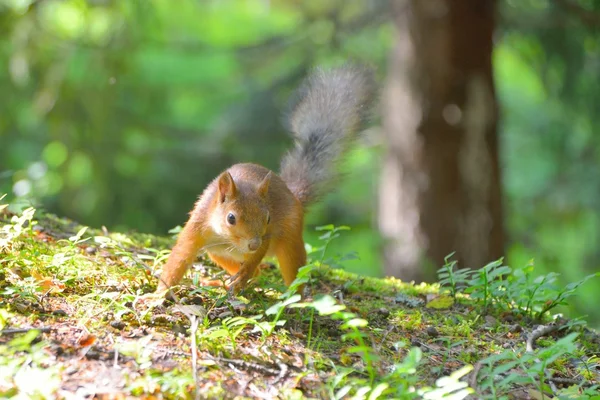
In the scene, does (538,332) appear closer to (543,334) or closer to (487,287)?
(543,334)

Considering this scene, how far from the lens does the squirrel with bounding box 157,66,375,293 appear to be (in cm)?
254

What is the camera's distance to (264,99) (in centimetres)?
578

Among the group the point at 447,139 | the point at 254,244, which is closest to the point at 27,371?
the point at 254,244

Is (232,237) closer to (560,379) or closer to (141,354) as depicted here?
(141,354)

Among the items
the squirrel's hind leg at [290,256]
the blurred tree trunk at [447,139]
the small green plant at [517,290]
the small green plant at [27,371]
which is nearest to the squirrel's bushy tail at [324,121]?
the squirrel's hind leg at [290,256]

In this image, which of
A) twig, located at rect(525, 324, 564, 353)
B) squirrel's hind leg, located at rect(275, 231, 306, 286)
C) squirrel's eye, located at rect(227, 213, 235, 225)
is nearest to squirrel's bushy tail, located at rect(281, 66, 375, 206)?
squirrel's hind leg, located at rect(275, 231, 306, 286)

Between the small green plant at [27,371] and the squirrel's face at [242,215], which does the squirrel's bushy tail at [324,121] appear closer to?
the squirrel's face at [242,215]

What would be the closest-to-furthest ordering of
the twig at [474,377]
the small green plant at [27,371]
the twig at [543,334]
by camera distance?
the small green plant at [27,371], the twig at [474,377], the twig at [543,334]

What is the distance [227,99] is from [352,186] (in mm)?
1828

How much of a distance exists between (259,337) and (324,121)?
4.21 feet

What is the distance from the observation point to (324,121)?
3109 millimetres

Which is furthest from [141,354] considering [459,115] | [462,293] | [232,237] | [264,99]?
[264,99]

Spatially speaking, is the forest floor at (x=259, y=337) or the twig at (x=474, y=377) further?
the twig at (x=474, y=377)

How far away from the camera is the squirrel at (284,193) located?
2.54m
